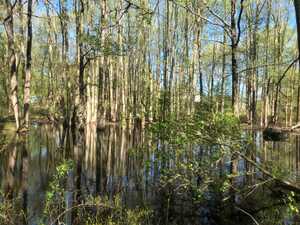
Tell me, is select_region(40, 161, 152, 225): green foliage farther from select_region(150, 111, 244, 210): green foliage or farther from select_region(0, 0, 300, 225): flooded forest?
select_region(150, 111, 244, 210): green foliage

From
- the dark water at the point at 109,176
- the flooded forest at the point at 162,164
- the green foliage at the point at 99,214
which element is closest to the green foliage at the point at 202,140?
the flooded forest at the point at 162,164

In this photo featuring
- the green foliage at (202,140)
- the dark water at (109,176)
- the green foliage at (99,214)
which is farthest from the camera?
the dark water at (109,176)

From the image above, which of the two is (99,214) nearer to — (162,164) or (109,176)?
(162,164)

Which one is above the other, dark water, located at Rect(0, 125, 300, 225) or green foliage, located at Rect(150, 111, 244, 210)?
green foliage, located at Rect(150, 111, 244, 210)

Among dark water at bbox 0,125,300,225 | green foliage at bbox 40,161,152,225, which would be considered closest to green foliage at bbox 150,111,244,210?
dark water at bbox 0,125,300,225

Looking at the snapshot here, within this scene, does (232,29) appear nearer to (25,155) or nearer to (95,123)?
(25,155)

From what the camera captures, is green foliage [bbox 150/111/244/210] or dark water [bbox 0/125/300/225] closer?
green foliage [bbox 150/111/244/210]

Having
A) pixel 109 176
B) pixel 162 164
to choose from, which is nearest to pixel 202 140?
pixel 162 164

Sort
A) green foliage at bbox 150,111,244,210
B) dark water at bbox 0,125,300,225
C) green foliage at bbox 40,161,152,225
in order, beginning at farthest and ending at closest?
dark water at bbox 0,125,300,225
green foliage at bbox 40,161,152,225
green foliage at bbox 150,111,244,210

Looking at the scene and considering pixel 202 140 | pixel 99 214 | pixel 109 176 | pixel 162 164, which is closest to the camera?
pixel 202 140

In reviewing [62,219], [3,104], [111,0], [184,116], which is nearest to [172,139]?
[184,116]

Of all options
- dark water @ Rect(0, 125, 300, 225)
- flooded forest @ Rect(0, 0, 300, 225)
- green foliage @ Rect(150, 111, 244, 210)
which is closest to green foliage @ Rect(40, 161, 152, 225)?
flooded forest @ Rect(0, 0, 300, 225)

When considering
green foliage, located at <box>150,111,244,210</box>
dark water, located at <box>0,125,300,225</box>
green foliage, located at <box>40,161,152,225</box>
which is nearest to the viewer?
green foliage, located at <box>150,111,244,210</box>

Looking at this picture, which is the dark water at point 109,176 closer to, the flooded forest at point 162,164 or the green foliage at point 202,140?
the flooded forest at point 162,164
